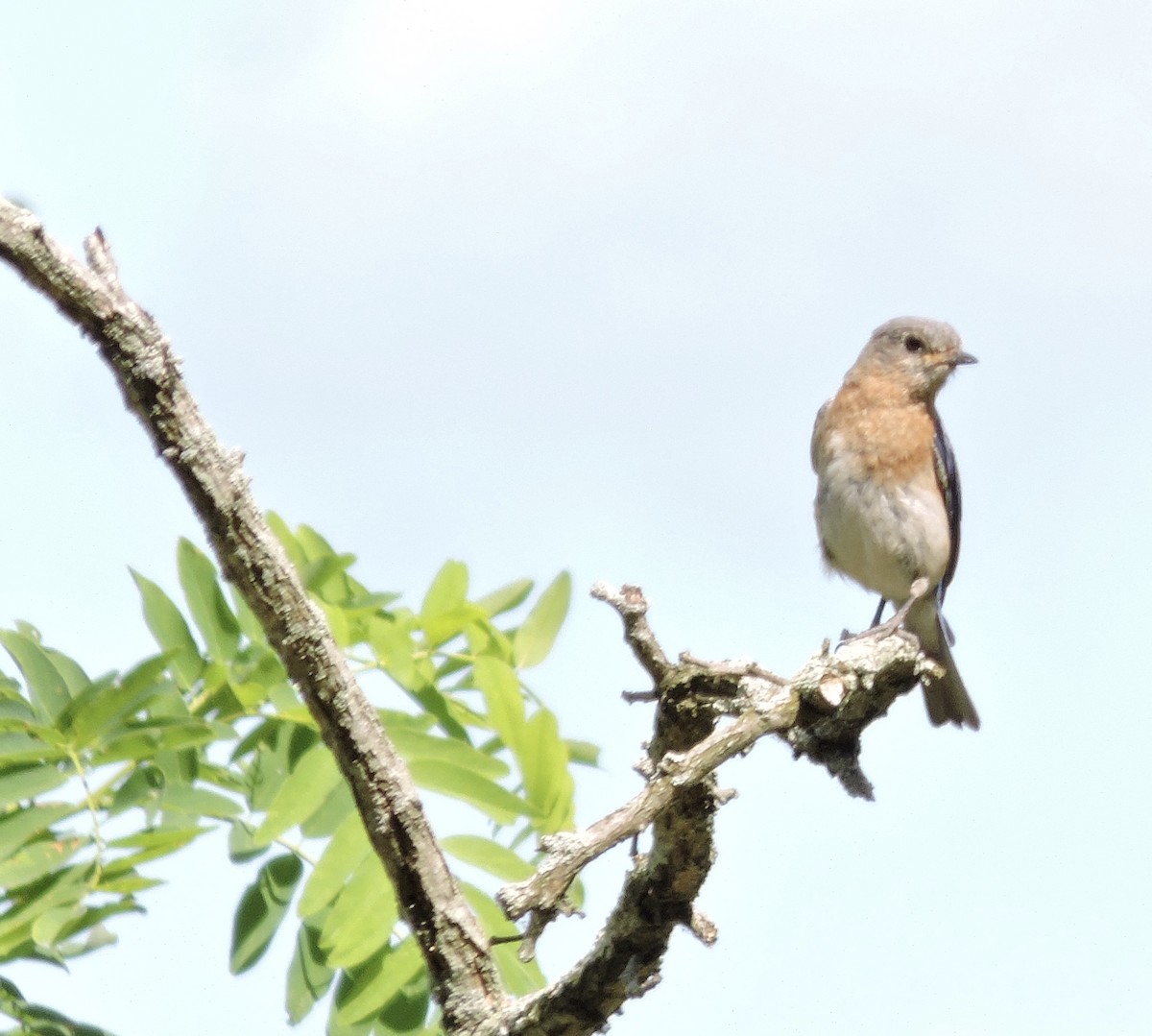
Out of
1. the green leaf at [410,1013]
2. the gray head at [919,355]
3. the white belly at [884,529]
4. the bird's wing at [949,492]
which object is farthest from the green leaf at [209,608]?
the gray head at [919,355]

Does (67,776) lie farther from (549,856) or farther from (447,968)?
(549,856)

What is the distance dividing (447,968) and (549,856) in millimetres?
531

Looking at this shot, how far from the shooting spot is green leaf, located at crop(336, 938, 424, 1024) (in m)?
3.30

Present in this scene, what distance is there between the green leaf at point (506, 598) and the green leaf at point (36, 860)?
1215 mm

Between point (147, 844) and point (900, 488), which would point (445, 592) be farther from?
point (900, 488)

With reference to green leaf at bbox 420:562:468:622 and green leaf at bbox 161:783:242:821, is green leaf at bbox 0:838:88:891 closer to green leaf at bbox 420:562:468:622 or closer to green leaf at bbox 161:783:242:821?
green leaf at bbox 161:783:242:821

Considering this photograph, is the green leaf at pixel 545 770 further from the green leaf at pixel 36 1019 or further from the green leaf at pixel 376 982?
the green leaf at pixel 36 1019

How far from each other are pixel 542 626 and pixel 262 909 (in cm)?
104

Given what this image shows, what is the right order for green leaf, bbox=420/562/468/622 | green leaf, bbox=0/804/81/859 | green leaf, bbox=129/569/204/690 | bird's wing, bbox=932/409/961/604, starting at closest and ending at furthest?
green leaf, bbox=0/804/81/859 < green leaf, bbox=129/569/204/690 < green leaf, bbox=420/562/468/622 < bird's wing, bbox=932/409/961/604

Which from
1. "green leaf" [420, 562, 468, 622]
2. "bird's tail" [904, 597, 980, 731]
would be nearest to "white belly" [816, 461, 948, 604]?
"bird's tail" [904, 597, 980, 731]

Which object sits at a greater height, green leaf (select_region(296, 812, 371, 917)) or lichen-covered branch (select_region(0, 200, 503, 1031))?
lichen-covered branch (select_region(0, 200, 503, 1031))

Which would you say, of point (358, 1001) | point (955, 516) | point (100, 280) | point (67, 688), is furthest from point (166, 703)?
point (955, 516)

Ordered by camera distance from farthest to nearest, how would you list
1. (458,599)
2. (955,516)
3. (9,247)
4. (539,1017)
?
(955,516) < (458,599) < (539,1017) < (9,247)

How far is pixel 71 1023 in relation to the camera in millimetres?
3404
